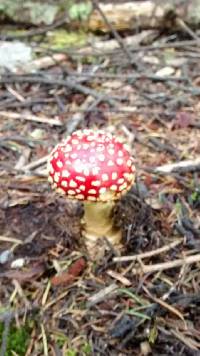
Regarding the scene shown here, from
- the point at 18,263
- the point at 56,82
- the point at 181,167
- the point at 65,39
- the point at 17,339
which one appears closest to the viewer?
the point at 17,339

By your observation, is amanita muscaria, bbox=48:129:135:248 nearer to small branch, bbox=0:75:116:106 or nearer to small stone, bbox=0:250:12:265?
small stone, bbox=0:250:12:265

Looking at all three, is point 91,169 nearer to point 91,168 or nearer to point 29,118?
point 91,168

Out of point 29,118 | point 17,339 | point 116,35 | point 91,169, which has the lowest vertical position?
point 17,339

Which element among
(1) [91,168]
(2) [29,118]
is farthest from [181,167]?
(2) [29,118]

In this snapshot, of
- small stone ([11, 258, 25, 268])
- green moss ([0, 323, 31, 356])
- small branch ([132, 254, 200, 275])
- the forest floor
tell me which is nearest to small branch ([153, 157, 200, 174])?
the forest floor

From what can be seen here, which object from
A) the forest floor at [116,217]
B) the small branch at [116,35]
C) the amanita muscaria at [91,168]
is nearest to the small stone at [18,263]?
the forest floor at [116,217]

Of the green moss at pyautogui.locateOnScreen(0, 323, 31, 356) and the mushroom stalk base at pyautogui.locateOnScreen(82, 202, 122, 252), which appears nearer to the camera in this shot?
the green moss at pyautogui.locateOnScreen(0, 323, 31, 356)

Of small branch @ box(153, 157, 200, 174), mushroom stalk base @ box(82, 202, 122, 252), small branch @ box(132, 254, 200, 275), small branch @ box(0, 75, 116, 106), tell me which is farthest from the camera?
small branch @ box(0, 75, 116, 106)
